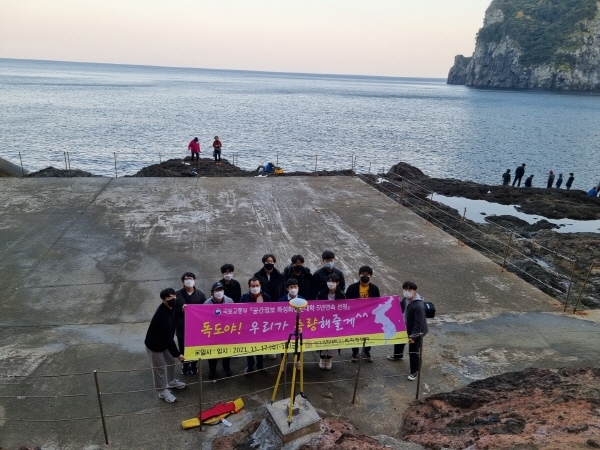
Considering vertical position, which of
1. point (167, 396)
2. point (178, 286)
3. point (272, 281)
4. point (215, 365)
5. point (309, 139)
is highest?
point (272, 281)

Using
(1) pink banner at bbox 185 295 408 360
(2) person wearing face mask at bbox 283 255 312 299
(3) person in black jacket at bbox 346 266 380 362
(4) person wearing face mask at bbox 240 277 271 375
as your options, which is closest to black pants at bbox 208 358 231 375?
(4) person wearing face mask at bbox 240 277 271 375

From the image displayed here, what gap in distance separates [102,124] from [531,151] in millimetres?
55163

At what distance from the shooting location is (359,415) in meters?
6.44

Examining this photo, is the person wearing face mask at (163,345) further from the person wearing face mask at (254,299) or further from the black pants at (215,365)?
the person wearing face mask at (254,299)

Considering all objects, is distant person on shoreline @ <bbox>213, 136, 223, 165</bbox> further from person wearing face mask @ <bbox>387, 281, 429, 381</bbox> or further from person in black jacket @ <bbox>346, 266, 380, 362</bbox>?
person wearing face mask @ <bbox>387, 281, 429, 381</bbox>

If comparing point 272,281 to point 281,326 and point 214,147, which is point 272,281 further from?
point 214,147

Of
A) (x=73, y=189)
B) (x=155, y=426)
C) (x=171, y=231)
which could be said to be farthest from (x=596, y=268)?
(x=73, y=189)

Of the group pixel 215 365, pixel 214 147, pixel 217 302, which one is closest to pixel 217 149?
pixel 214 147

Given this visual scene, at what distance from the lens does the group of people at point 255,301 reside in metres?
6.46

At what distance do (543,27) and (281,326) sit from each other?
7825 inches

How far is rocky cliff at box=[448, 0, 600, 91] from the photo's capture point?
155 meters

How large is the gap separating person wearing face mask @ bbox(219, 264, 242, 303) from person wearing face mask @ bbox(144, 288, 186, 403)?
111 cm

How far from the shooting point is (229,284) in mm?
7594

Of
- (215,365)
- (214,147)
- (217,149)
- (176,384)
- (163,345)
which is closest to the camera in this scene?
(163,345)
